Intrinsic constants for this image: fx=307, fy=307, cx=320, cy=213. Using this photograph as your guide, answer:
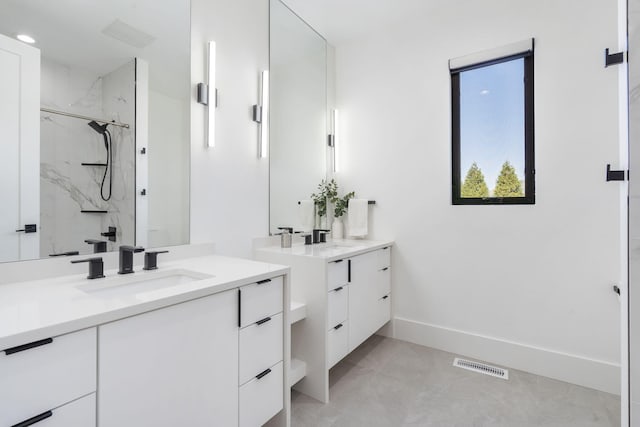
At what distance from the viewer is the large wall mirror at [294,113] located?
225cm

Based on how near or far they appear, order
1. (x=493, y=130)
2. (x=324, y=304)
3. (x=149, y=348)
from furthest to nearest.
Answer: (x=493, y=130) → (x=324, y=304) → (x=149, y=348)

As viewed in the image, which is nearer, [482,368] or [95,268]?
[95,268]

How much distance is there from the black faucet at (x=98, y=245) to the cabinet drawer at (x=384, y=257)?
176 cm

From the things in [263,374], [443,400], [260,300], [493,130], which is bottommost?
[443,400]

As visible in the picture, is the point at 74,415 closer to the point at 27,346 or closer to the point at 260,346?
the point at 27,346

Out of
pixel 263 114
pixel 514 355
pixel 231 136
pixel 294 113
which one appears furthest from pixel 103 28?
pixel 514 355

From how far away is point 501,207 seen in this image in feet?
7.16

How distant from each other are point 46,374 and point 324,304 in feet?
4.07

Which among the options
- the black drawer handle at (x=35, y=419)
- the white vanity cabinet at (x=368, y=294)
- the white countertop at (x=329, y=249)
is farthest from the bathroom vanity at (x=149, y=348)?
the white vanity cabinet at (x=368, y=294)

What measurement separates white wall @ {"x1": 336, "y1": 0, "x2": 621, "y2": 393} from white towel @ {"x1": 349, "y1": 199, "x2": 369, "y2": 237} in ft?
0.39

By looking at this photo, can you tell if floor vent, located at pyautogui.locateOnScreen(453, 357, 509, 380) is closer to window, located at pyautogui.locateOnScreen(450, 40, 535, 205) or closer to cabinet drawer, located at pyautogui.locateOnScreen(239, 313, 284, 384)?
window, located at pyautogui.locateOnScreen(450, 40, 535, 205)

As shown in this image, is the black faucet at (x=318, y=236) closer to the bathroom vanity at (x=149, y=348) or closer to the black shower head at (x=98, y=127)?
the bathroom vanity at (x=149, y=348)

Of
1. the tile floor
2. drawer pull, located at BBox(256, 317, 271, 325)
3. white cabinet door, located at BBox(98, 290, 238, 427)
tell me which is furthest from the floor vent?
white cabinet door, located at BBox(98, 290, 238, 427)

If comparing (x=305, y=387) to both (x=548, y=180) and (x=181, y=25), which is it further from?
(x=181, y=25)
